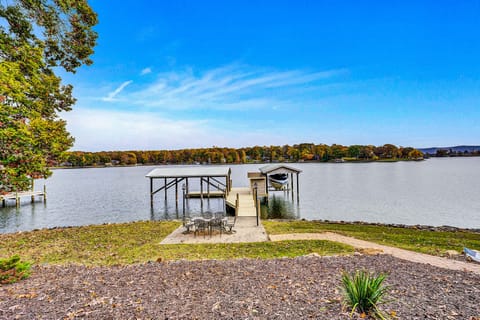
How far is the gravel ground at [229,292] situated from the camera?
3.67 m

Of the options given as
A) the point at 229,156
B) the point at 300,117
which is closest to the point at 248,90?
the point at 300,117

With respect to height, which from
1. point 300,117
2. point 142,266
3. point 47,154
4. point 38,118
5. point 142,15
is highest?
point 142,15

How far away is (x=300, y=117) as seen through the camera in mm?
47250

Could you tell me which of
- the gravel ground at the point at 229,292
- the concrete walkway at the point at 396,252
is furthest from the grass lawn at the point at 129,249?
the gravel ground at the point at 229,292

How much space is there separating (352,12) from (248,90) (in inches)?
950

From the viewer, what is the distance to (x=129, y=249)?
884 cm

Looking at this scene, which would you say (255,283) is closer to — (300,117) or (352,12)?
(352,12)

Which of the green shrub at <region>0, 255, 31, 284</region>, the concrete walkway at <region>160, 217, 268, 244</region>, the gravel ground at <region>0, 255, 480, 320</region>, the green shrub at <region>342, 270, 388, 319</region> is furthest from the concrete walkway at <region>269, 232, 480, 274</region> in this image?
the green shrub at <region>0, 255, 31, 284</region>

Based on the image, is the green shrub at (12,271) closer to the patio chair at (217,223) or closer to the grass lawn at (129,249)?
the grass lawn at (129,249)

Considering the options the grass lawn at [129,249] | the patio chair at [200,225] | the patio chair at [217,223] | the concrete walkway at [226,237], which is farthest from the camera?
the patio chair at [217,223]

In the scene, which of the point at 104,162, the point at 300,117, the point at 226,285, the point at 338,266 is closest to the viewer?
the point at 226,285

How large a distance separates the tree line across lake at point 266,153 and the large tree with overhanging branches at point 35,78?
11890 centimetres

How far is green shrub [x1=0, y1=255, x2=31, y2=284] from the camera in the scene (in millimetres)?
5199

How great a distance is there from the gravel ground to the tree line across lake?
123153mm
